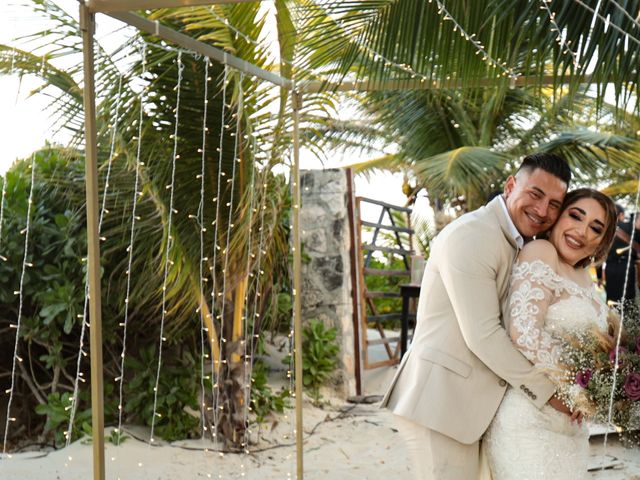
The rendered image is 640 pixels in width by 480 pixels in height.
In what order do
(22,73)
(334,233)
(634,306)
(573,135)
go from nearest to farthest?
(634,306)
(22,73)
(334,233)
(573,135)

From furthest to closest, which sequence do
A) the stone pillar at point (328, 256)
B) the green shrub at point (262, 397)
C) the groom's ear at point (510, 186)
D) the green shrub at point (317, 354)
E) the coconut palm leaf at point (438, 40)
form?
the stone pillar at point (328, 256) < the green shrub at point (317, 354) < the green shrub at point (262, 397) < the coconut palm leaf at point (438, 40) < the groom's ear at point (510, 186)

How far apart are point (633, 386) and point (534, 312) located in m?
0.40

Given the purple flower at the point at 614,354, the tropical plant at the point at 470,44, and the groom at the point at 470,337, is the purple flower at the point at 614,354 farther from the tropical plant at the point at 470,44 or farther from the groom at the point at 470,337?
the tropical plant at the point at 470,44

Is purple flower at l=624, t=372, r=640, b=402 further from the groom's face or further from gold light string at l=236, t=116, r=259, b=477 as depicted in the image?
gold light string at l=236, t=116, r=259, b=477

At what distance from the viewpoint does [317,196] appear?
796 cm

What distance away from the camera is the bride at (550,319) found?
2.95 m

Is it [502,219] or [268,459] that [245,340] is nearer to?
[268,459]

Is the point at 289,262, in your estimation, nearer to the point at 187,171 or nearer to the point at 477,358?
the point at 187,171

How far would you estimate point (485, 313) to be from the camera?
2.99 meters

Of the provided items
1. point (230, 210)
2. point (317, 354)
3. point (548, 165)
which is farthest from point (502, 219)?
point (317, 354)

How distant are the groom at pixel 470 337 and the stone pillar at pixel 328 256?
4.65m

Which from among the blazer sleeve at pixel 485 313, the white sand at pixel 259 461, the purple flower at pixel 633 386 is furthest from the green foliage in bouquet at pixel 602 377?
the white sand at pixel 259 461

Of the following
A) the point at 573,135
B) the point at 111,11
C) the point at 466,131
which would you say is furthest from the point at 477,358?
the point at 466,131

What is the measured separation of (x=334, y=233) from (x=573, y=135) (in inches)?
143
